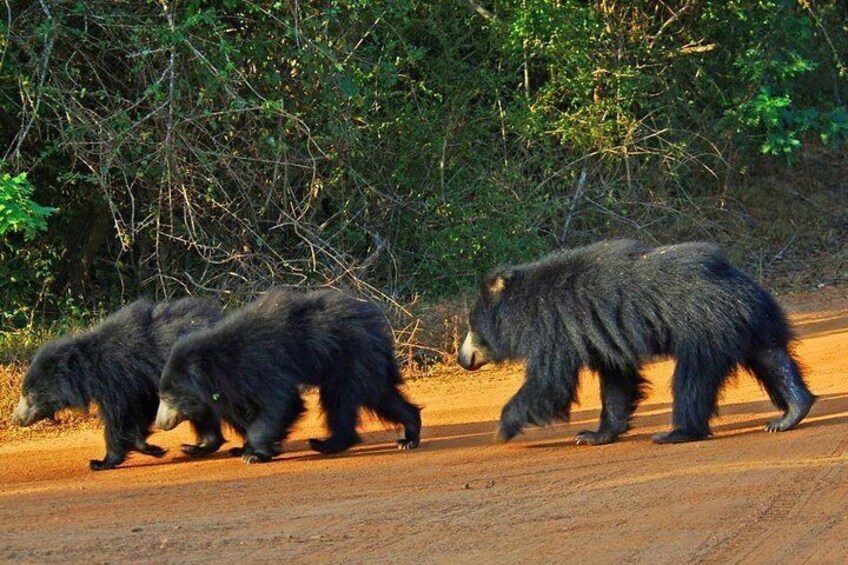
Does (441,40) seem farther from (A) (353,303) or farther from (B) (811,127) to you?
(A) (353,303)

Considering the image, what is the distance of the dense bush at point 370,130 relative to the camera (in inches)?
469

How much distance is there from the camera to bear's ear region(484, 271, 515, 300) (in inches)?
348

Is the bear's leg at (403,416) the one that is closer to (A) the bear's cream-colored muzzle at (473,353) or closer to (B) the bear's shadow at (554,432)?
(B) the bear's shadow at (554,432)

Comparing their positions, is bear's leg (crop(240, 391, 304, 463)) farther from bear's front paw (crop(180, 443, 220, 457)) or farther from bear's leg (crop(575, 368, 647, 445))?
bear's leg (crop(575, 368, 647, 445))

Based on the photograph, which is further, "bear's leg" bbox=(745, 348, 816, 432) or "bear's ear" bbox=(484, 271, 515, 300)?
"bear's ear" bbox=(484, 271, 515, 300)

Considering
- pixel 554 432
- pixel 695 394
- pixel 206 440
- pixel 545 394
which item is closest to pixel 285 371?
pixel 206 440

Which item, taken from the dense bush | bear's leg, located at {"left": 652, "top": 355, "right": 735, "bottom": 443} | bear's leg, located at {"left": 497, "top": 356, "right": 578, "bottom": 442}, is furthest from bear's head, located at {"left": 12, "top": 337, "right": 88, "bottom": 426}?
bear's leg, located at {"left": 652, "top": 355, "right": 735, "bottom": 443}

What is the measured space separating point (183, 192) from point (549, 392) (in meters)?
4.64

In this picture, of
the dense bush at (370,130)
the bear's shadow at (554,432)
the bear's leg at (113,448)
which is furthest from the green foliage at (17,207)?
the bear's shadow at (554,432)

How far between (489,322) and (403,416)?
0.82 m

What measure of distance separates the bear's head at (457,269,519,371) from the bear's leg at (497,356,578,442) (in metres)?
0.43

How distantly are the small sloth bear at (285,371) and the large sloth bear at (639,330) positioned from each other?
0.81m

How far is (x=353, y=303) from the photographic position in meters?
8.85

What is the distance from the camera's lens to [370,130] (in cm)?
1409
